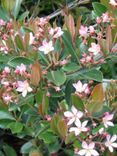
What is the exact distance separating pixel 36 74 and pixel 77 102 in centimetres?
16

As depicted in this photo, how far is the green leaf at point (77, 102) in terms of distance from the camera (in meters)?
1.47

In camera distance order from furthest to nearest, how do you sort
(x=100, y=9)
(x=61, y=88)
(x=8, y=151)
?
(x=8, y=151), (x=100, y=9), (x=61, y=88)

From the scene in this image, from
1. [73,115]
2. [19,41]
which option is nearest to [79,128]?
[73,115]

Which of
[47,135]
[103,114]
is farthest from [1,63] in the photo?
[103,114]

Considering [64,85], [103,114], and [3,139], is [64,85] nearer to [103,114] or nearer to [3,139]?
[103,114]

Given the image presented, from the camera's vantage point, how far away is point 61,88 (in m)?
1.69

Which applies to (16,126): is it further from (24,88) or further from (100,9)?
(100,9)

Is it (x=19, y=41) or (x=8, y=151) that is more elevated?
(x=19, y=41)

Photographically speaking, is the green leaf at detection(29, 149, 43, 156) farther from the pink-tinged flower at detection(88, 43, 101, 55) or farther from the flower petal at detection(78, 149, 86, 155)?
the pink-tinged flower at detection(88, 43, 101, 55)

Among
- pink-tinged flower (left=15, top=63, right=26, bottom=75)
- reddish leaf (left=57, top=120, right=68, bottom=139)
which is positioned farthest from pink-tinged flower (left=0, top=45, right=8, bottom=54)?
reddish leaf (left=57, top=120, right=68, bottom=139)

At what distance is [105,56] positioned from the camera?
1.60 meters

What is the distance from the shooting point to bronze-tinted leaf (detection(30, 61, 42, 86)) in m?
1.50

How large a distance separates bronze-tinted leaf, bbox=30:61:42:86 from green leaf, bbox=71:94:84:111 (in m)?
0.13

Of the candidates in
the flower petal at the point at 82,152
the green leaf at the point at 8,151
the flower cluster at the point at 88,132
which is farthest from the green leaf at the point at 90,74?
the green leaf at the point at 8,151
